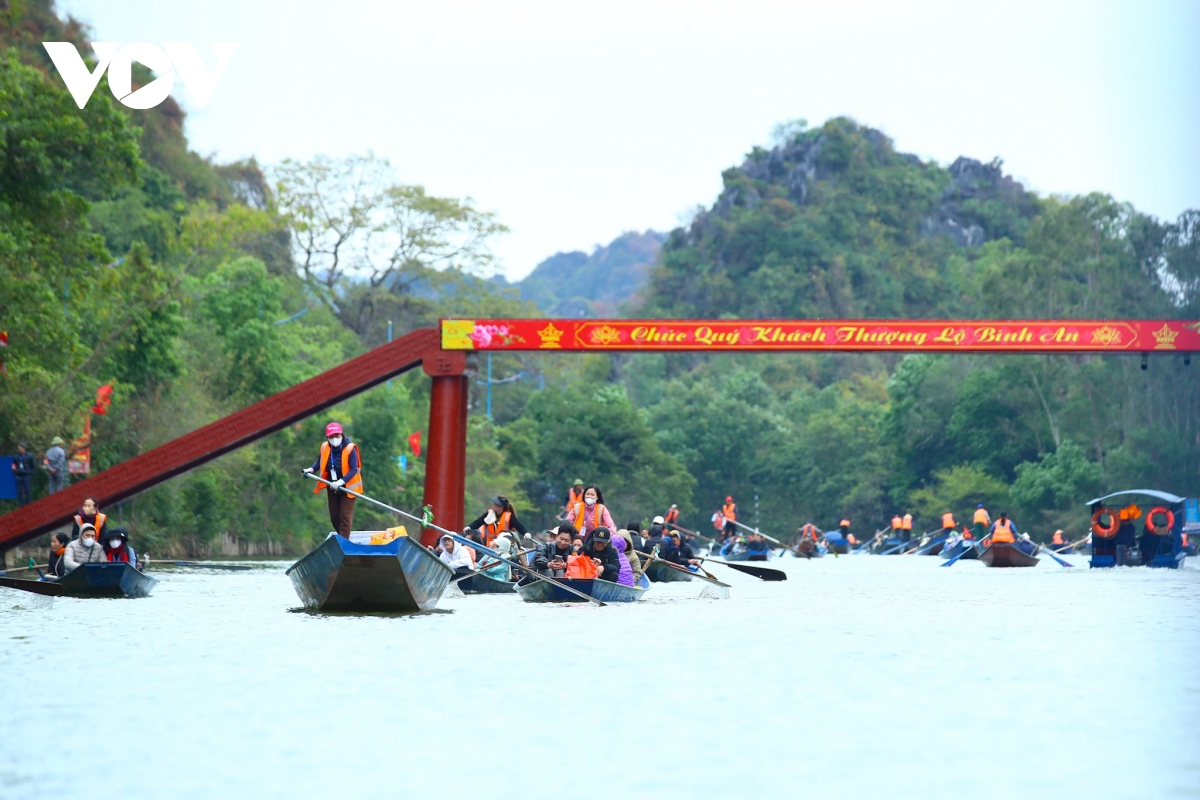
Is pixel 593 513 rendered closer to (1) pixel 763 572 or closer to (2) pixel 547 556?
(2) pixel 547 556

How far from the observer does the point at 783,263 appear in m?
101

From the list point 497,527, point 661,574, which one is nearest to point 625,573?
point 497,527

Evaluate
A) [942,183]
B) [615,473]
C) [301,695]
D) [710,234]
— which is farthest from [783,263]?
[301,695]

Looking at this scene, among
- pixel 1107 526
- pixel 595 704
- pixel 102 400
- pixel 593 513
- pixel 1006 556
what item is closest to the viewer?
pixel 595 704

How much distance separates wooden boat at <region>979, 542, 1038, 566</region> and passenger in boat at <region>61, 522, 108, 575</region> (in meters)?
20.6

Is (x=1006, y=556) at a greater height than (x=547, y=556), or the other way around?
(x=1006, y=556)

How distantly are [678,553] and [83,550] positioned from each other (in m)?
9.90

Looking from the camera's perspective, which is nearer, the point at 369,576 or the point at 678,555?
the point at 369,576

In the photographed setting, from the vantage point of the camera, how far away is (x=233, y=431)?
28.2 m

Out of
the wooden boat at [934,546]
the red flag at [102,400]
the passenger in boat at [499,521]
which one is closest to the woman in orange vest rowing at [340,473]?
the passenger in boat at [499,521]

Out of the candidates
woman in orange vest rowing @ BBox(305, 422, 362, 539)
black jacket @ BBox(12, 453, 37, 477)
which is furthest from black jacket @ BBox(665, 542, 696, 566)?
black jacket @ BBox(12, 453, 37, 477)

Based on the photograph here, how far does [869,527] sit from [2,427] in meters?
52.8

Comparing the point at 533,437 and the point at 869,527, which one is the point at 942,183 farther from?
the point at 533,437

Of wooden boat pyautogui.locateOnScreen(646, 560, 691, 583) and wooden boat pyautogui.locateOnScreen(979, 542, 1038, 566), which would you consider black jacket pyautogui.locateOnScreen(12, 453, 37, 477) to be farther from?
wooden boat pyautogui.locateOnScreen(979, 542, 1038, 566)
